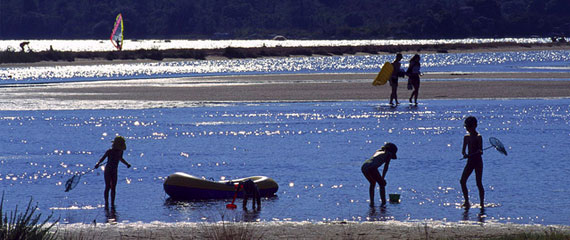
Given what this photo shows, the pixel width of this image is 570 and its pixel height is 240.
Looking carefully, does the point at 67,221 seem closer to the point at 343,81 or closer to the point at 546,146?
the point at 546,146

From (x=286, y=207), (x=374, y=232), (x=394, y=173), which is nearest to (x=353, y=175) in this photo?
(x=394, y=173)

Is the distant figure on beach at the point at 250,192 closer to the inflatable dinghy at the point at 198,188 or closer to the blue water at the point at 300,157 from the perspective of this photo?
the blue water at the point at 300,157

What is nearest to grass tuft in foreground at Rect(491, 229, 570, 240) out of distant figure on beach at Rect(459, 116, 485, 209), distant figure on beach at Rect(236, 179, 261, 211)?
distant figure on beach at Rect(459, 116, 485, 209)

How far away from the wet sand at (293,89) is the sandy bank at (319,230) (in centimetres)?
2423

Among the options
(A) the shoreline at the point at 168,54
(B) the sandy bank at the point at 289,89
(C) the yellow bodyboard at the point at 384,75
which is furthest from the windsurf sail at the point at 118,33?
(C) the yellow bodyboard at the point at 384,75

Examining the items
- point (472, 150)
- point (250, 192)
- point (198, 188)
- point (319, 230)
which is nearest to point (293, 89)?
point (198, 188)

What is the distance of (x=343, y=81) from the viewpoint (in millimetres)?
53062

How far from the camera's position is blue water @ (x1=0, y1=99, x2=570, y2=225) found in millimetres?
14812

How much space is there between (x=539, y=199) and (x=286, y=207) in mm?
4062

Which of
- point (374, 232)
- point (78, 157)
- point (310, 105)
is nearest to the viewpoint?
point (374, 232)

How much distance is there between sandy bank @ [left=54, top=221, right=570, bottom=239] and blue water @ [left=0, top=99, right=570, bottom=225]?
572mm

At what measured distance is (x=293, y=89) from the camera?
46125mm

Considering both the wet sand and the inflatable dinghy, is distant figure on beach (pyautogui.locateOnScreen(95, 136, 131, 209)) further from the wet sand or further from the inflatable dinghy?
the wet sand

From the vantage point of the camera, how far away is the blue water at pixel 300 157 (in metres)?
14.8
